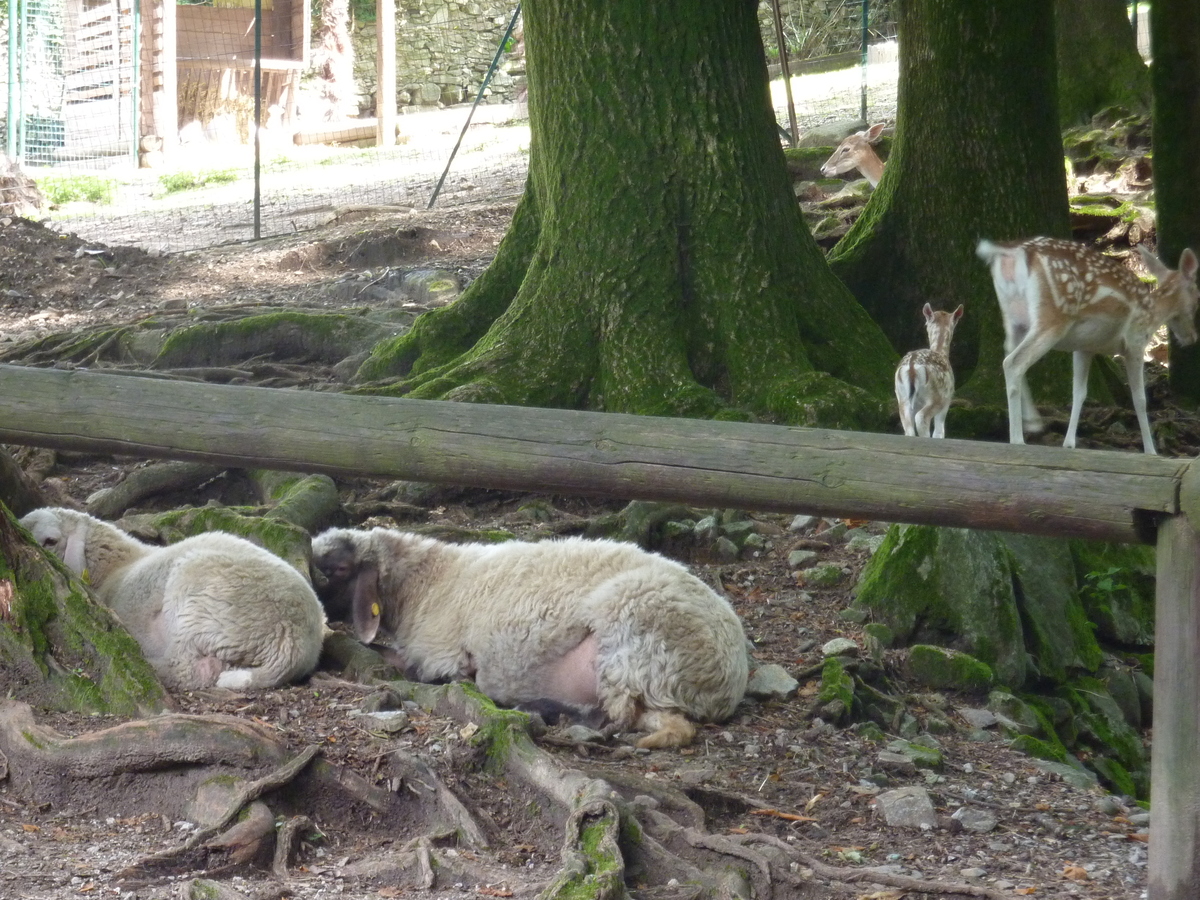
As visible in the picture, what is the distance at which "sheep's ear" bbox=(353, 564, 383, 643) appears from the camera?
6.21 m

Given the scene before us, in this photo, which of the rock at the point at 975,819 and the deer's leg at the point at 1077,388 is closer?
the rock at the point at 975,819

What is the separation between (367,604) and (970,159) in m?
5.94

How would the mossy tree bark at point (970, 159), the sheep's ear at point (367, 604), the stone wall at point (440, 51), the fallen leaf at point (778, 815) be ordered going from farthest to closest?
1. the stone wall at point (440, 51)
2. the mossy tree bark at point (970, 159)
3. the sheep's ear at point (367, 604)
4. the fallen leaf at point (778, 815)

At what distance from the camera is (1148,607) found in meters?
7.95

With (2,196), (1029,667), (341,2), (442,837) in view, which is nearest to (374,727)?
(442,837)

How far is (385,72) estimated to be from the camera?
22516 millimetres

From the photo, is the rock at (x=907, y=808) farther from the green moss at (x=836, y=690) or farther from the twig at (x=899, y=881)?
the green moss at (x=836, y=690)

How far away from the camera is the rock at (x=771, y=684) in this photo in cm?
589

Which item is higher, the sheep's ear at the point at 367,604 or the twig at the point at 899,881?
the sheep's ear at the point at 367,604

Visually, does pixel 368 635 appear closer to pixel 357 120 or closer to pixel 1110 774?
pixel 1110 774

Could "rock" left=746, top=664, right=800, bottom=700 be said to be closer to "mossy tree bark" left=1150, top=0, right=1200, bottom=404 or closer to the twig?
the twig

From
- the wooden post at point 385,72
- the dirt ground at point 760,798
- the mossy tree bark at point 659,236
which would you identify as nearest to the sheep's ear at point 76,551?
the dirt ground at point 760,798

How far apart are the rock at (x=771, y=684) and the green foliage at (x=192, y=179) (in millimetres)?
16998

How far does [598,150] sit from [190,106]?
669 inches
